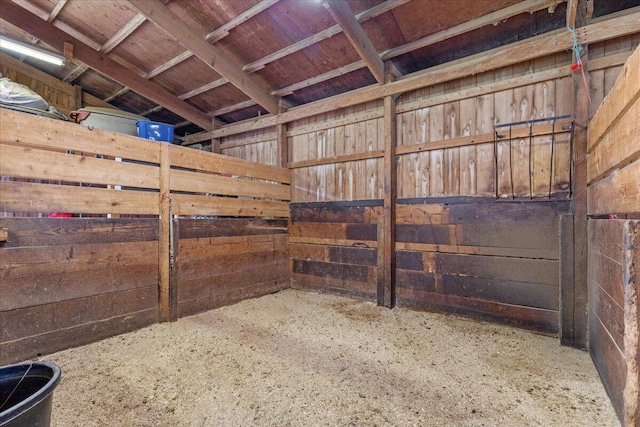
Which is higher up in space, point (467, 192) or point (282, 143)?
point (282, 143)

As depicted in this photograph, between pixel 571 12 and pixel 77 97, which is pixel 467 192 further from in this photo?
pixel 77 97

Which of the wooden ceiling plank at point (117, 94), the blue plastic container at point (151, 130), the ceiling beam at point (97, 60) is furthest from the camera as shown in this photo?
the wooden ceiling plank at point (117, 94)

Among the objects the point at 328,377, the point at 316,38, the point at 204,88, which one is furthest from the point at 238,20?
the point at 328,377

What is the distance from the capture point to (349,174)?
10.9 ft

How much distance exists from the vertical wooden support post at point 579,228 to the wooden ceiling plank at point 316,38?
52.9 inches

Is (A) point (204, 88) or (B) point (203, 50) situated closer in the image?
(B) point (203, 50)

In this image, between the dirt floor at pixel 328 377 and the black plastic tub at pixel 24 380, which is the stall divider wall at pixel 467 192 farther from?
the black plastic tub at pixel 24 380

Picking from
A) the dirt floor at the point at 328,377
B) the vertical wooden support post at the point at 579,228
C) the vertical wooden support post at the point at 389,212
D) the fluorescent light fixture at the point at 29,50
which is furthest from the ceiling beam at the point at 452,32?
the fluorescent light fixture at the point at 29,50

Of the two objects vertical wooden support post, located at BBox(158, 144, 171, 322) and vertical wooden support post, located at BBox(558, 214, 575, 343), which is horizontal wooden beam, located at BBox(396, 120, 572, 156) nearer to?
vertical wooden support post, located at BBox(558, 214, 575, 343)

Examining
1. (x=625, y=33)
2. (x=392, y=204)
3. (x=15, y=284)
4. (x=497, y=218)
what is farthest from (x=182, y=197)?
(x=625, y=33)

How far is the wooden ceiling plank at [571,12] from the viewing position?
1.92 metres

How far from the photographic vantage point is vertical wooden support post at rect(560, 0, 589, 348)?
2059 millimetres

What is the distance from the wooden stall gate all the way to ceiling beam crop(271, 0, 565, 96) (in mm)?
1341

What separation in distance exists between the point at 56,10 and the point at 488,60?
384cm
